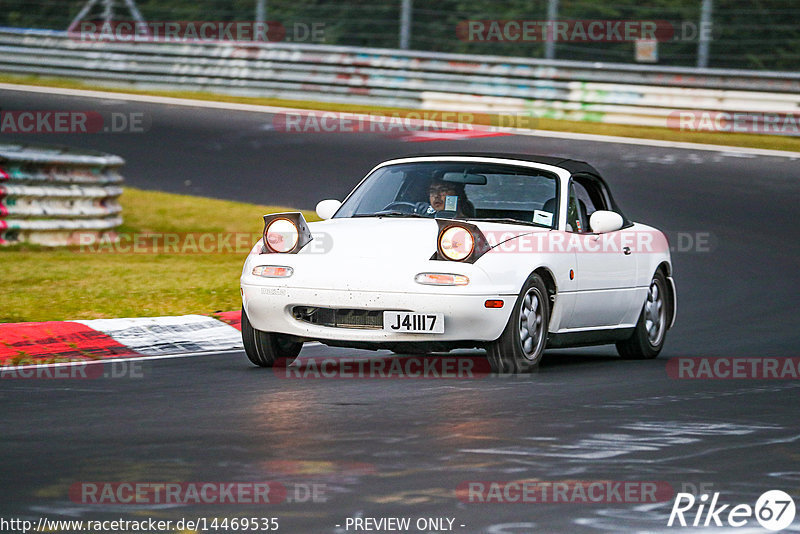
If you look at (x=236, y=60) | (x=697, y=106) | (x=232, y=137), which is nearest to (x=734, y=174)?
(x=697, y=106)

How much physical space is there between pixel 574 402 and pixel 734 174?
12.9 m

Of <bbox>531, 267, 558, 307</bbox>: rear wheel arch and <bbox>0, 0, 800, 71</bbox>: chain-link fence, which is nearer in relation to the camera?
<bbox>531, 267, 558, 307</bbox>: rear wheel arch

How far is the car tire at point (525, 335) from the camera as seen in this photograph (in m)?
8.14

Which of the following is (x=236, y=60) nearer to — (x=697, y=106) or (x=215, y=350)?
(x=697, y=106)

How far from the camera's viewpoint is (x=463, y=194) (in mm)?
8961

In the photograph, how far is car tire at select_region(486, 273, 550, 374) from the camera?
320 inches
